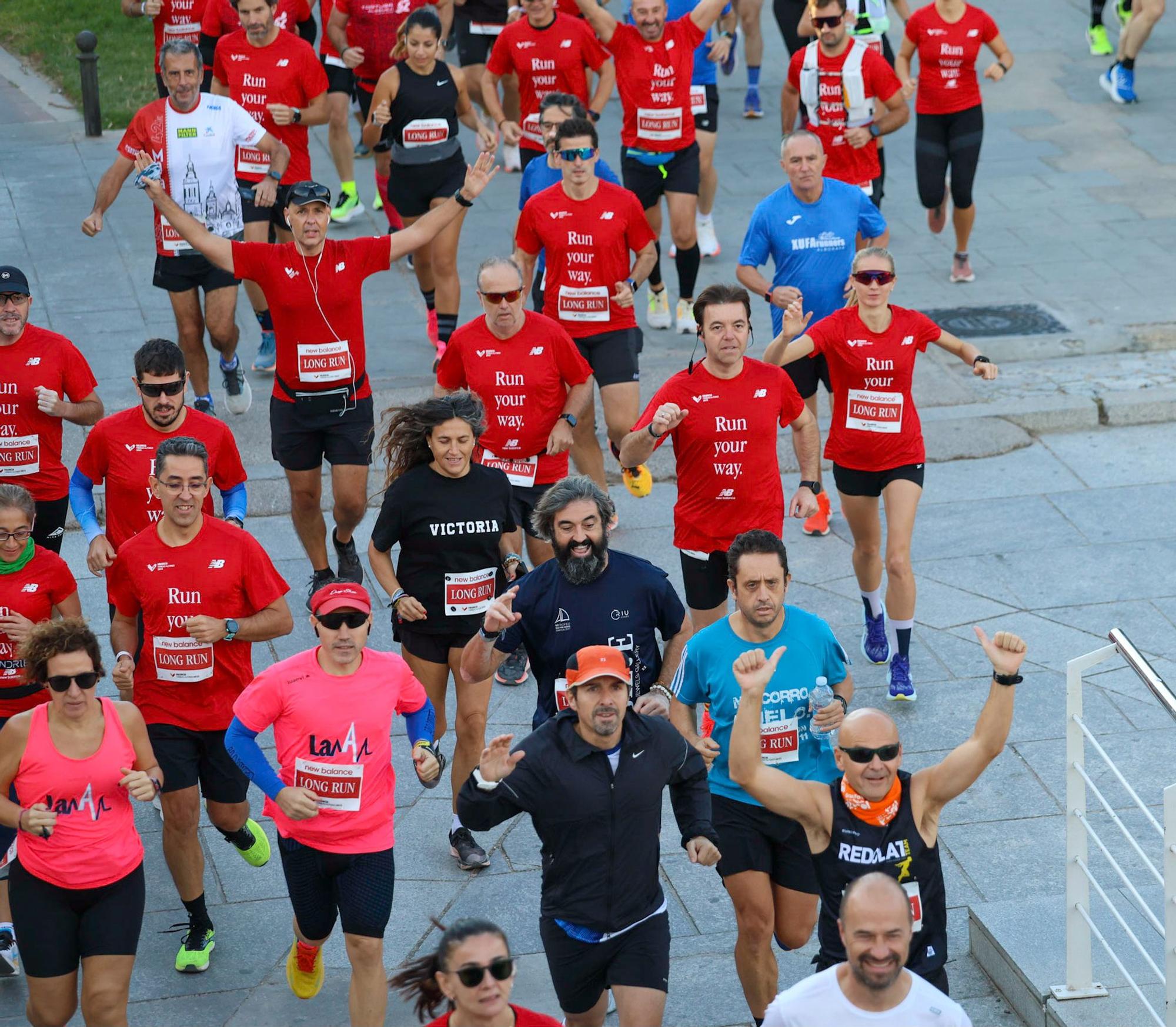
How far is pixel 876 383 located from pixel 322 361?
113 inches

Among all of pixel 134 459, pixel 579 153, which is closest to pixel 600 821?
pixel 134 459

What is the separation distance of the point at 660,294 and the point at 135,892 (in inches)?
301

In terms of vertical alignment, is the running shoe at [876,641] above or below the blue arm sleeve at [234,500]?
below

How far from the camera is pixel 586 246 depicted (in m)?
10.3

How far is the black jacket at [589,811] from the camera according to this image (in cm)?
578

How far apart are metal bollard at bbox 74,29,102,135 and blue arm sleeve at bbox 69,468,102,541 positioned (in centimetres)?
921

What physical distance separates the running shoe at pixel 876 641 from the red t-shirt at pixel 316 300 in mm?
2981

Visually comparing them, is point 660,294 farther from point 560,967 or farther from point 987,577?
point 560,967

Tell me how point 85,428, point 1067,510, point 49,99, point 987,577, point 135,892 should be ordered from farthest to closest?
1. point 49,99
2. point 85,428
3. point 1067,510
4. point 987,577
5. point 135,892

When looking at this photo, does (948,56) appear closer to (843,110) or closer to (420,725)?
(843,110)

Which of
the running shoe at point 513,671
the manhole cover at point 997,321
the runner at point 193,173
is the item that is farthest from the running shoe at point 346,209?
the running shoe at point 513,671

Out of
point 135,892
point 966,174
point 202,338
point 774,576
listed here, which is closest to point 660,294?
point 966,174

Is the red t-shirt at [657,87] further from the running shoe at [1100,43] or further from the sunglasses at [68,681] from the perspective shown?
the running shoe at [1100,43]

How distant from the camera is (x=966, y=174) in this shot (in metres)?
13.6
